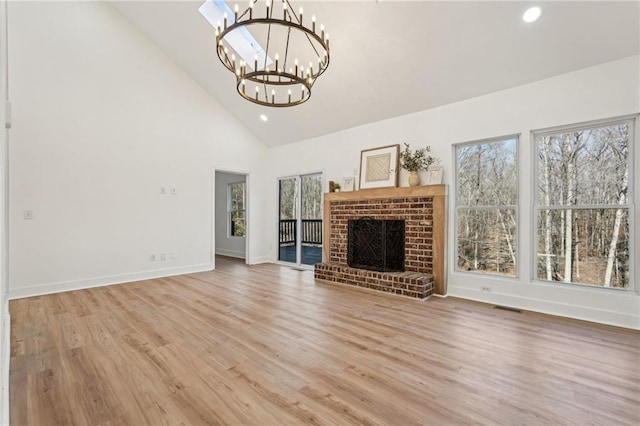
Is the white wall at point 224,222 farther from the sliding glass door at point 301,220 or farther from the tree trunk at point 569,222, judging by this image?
the tree trunk at point 569,222

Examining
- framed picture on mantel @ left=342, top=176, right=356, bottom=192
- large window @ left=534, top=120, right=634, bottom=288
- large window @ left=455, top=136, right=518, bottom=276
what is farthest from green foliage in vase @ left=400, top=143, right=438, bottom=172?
large window @ left=534, top=120, right=634, bottom=288

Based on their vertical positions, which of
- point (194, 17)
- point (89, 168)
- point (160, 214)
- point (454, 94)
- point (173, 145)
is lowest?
point (160, 214)

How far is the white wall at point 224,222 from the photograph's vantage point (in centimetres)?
803

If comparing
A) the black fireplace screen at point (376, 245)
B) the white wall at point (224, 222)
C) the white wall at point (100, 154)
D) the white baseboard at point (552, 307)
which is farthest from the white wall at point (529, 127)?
the white wall at point (224, 222)

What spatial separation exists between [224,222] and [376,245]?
16.7 ft

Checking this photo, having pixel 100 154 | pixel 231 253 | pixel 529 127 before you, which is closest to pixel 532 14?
pixel 529 127

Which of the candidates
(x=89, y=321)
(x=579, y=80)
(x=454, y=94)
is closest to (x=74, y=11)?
(x=89, y=321)

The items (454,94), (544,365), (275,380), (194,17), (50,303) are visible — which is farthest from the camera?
(194,17)

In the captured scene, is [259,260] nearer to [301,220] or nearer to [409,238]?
[301,220]

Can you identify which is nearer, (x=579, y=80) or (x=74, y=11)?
(x=579, y=80)

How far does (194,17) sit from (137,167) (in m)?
2.53

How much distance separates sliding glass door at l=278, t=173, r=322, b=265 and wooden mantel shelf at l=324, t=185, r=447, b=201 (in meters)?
0.73

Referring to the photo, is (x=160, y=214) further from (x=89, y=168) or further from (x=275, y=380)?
(x=275, y=380)

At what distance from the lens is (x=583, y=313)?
3279mm
